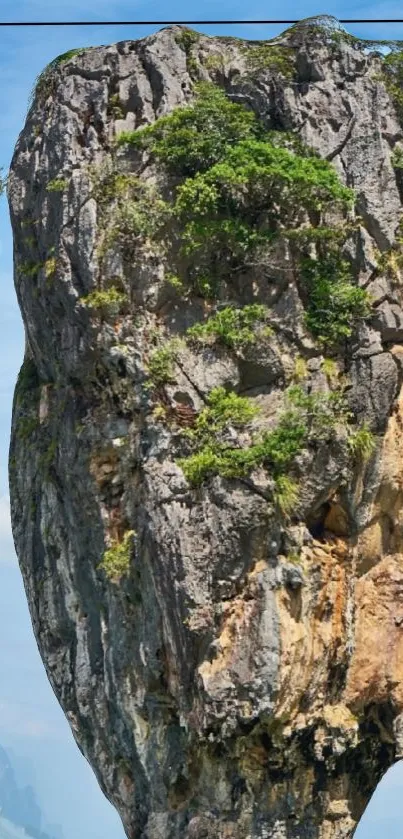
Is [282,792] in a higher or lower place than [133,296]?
lower

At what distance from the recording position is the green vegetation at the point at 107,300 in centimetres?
1365

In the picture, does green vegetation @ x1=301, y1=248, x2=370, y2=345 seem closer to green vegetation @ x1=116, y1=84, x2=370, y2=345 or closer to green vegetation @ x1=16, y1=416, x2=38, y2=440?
green vegetation @ x1=116, y1=84, x2=370, y2=345

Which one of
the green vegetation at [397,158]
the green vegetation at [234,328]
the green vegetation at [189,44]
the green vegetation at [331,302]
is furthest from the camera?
the green vegetation at [189,44]

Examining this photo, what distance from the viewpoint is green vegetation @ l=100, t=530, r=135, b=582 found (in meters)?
13.6

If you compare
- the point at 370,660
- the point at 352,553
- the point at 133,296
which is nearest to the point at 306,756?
the point at 370,660

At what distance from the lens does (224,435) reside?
43.1ft

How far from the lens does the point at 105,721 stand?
1438 centimetres

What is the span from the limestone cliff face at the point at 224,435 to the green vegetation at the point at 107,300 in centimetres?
3

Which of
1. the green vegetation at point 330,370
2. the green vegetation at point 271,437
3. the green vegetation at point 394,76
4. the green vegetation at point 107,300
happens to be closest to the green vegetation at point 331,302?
the green vegetation at point 330,370

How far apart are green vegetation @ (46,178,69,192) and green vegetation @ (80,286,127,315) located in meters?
1.51

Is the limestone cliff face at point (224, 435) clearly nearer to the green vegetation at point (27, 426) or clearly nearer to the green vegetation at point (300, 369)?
the green vegetation at point (300, 369)

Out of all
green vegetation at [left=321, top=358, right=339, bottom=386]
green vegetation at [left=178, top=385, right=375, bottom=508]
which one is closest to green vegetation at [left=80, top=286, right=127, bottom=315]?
green vegetation at [left=178, top=385, right=375, bottom=508]

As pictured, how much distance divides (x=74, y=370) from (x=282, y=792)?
5.27 meters

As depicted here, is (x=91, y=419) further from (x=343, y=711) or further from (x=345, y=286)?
(x=343, y=711)
